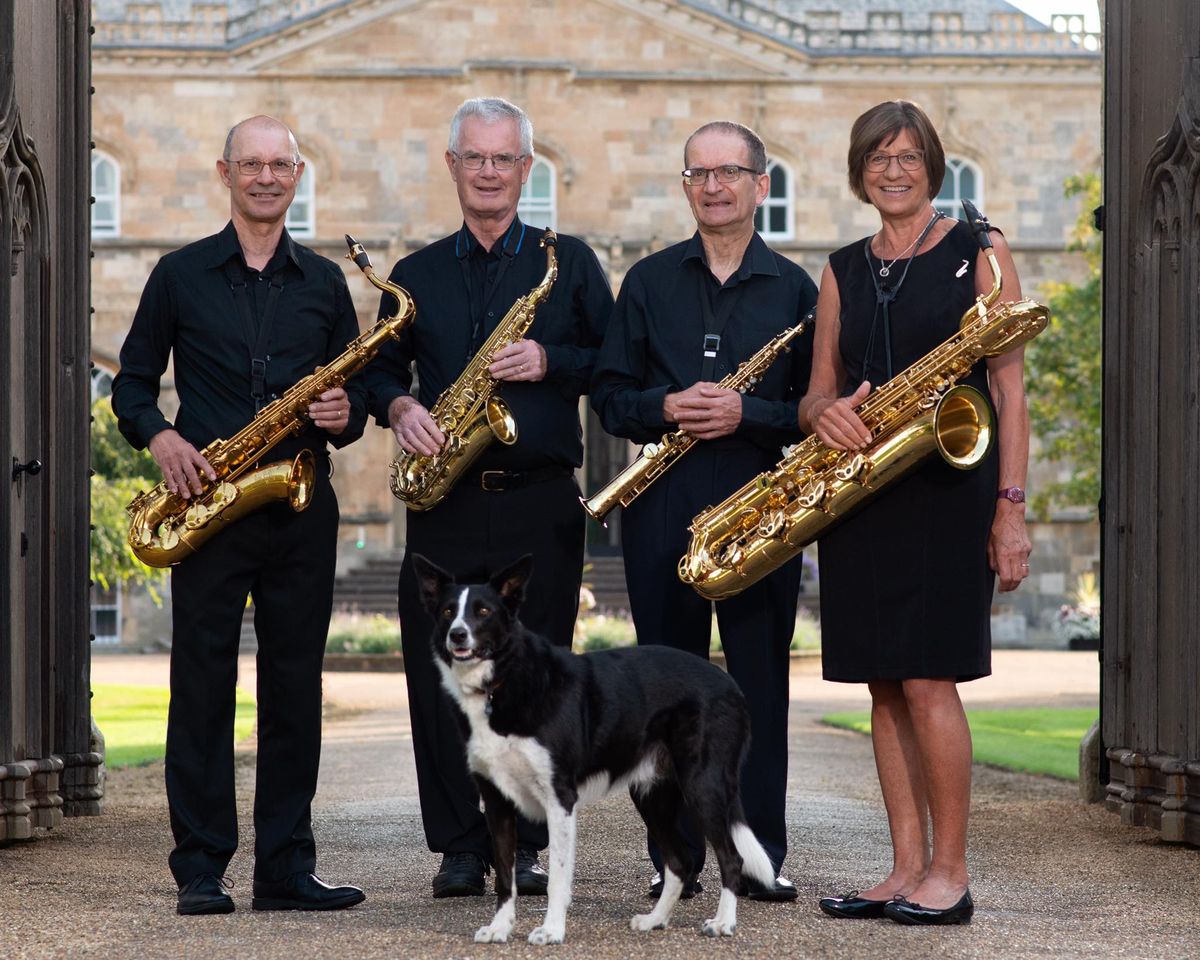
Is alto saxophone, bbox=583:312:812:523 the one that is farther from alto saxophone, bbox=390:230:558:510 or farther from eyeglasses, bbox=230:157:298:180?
eyeglasses, bbox=230:157:298:180

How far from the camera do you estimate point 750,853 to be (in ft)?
21.0

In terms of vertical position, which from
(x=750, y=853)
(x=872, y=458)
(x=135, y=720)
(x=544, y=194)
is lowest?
(x=135, y=720)

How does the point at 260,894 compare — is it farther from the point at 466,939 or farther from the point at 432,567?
the point at 432,567

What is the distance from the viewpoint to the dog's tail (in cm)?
636

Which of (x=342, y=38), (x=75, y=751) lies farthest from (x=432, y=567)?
(x=342, y=38)

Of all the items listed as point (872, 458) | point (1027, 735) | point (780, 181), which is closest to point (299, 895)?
point (872, 458)

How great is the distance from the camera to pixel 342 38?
41594 mm

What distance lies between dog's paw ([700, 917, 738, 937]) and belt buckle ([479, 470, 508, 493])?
200 centimetres

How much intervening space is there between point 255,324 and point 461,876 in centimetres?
220

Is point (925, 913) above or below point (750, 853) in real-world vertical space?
below

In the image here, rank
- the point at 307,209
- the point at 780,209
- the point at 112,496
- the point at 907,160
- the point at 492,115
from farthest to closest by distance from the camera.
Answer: the point at 780,209 → the point at 307,209 → the point at 112,496 → the point at 492,115 → the point at 907,160

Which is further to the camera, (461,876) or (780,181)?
(780,181)

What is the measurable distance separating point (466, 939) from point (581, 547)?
6.11 ft

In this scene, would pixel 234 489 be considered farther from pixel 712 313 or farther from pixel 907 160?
pixel 907 160
